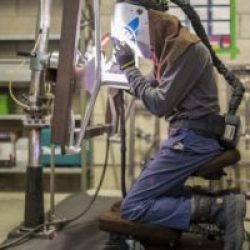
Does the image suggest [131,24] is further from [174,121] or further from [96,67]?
[174,121]

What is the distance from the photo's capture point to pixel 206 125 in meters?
2.63

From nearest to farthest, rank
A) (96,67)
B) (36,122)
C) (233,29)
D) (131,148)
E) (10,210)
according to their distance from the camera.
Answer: (96,67)
(36,122)
(10,210)
(233,29)
(131,148)

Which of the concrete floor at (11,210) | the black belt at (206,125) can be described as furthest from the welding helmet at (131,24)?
the concrete floor at (11,210)

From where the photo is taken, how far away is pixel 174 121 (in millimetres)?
2680

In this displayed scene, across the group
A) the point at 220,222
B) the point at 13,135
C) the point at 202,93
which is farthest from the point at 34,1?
the point at 220,222

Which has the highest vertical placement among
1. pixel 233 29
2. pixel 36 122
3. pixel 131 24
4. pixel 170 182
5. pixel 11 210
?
pixel 233 29

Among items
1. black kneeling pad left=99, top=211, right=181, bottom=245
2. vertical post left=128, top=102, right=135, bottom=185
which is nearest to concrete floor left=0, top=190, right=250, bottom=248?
vertical post left=128, top=102, right=135, bottom=185

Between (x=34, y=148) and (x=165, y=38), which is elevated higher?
(x=165, y=38)

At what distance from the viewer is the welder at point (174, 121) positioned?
8.32 feet

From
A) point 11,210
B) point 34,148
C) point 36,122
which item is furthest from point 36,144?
point 11,210

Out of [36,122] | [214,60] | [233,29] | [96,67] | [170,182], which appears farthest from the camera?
[233,29]

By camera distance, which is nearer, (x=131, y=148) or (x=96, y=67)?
(x=96, y=67)

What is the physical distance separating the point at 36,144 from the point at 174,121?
0.94 m

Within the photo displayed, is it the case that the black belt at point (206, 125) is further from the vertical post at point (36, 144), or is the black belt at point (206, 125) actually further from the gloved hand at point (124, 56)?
the vertical post at point (36, 144)
